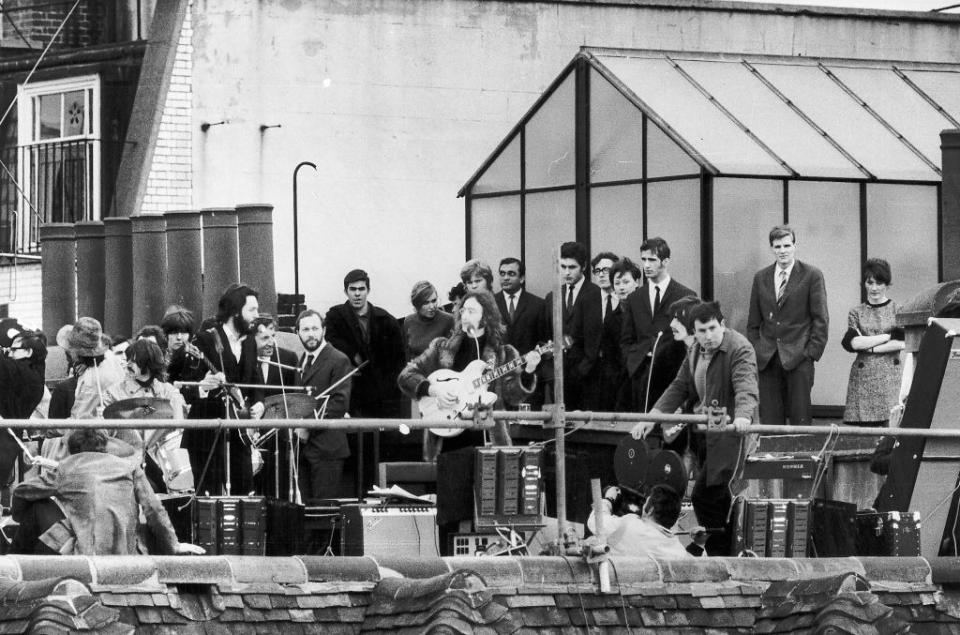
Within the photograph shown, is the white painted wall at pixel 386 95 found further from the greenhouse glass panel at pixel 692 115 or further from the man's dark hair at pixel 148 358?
the man's dark hair at pixel 148 358

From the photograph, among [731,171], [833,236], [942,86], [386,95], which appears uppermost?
[386,95]

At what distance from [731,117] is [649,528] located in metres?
9.10

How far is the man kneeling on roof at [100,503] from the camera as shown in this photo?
12.5 m

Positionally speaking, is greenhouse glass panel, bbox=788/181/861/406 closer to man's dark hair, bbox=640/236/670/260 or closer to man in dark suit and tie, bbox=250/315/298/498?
man's dark hair, bbox=640/236/670/260

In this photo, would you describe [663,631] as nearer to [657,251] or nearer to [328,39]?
[657,251]

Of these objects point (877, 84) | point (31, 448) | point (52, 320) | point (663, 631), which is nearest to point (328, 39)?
point (52, 320)

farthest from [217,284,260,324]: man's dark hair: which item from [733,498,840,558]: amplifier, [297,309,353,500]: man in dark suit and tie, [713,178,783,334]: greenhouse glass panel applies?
[713,178,783,334]: greenhouse glass panel

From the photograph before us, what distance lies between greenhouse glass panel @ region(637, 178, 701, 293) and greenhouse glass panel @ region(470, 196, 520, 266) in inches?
81.2

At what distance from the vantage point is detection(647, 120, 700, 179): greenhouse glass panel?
2014 cm

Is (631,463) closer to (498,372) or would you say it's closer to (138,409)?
(498,372)

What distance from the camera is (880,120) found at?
2195 centimetres

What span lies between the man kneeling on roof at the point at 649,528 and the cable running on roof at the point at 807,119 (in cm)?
805

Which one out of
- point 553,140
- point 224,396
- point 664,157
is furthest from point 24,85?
point 224,396

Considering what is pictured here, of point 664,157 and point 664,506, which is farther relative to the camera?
point 664,157
